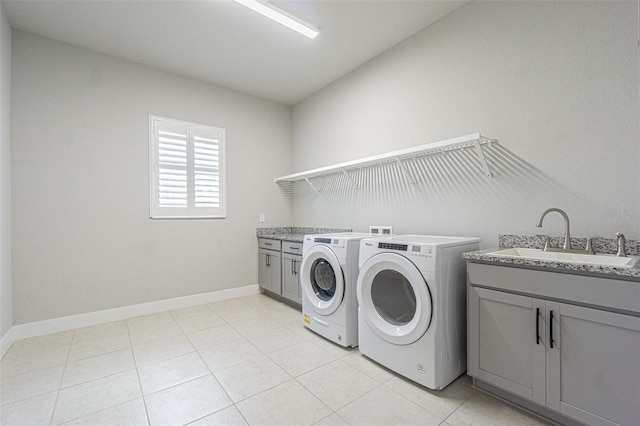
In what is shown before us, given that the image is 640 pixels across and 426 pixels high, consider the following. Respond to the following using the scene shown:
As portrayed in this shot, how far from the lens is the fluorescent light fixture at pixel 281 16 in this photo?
84.6 inches

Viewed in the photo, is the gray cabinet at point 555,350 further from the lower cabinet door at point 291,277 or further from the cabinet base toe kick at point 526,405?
the lower cabinet door at point 291,277

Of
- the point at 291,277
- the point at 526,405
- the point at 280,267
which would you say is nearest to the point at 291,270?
the point at 291,277

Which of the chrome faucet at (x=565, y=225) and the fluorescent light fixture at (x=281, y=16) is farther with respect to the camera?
the fluorescent light fixture at (x=281, y=16)

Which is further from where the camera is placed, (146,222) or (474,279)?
(146,222)

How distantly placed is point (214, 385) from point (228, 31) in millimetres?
2852

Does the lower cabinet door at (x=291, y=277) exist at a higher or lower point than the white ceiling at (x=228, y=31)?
lower

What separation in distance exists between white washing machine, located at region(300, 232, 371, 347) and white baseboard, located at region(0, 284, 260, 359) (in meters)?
1.45

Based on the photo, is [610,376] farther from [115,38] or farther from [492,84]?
[115,38]

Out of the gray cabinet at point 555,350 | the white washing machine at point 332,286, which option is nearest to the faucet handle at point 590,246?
the gray cabinet at point 555,350

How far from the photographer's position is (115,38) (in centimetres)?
263

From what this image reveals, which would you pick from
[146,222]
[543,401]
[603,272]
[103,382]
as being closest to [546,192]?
[603,272]

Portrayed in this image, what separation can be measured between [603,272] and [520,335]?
50 cm

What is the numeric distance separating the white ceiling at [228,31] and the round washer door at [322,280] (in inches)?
78.2

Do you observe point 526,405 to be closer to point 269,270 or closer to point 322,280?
point 322,280
